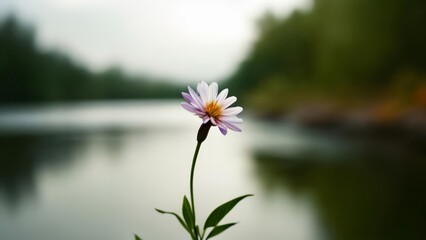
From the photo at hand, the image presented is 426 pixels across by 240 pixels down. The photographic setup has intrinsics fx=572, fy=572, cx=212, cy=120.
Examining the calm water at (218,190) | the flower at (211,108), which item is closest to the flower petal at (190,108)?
the flower at (211,108)

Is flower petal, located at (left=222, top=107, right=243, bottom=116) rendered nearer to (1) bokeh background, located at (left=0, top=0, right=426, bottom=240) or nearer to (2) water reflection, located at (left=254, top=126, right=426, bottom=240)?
(1) bokeh background, located at (left=0, top=0, right=426, bottom=240)

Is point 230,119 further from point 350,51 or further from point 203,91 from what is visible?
point 350,51

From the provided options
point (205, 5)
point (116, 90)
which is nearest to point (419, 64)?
point (205, 5)

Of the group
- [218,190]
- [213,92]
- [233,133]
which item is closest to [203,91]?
[213,92]

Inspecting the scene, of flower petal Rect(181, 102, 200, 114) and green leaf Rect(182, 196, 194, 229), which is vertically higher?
flower petal Rect(181, 102, 200, 114)

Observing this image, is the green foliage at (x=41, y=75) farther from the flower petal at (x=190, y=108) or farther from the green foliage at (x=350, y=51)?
the flower petal at (x=190, y=108)

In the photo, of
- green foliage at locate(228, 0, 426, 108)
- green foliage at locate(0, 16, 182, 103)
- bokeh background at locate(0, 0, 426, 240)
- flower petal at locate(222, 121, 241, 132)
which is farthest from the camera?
→ green foliage at locate(0, 16, 182, 103)

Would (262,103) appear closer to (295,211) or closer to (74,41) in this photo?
(74,41)

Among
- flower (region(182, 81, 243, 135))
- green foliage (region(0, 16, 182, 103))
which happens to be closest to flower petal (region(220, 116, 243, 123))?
flower (region(182, 81, 243, 135))
